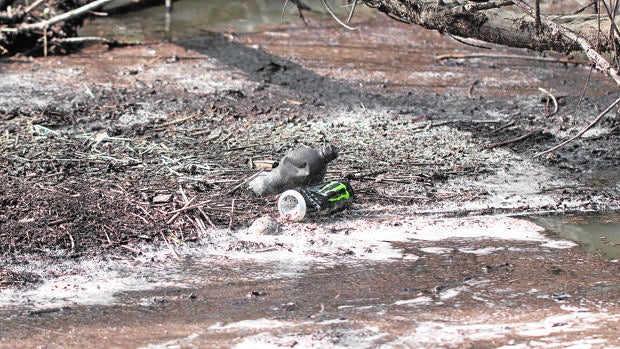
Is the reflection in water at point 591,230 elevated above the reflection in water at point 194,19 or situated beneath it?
situated beneath

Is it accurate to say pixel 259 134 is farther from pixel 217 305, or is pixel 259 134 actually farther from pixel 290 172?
pixel 217 305

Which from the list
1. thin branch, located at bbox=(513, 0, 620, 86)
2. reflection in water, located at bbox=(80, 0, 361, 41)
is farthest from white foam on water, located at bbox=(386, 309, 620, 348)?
reflection in water, located at bbox=(80, 0, 361, 41)

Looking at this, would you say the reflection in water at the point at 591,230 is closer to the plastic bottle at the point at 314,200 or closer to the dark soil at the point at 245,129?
the dark soil at the point at 245,129

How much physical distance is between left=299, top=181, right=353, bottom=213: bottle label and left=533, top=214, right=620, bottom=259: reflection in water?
1.25m

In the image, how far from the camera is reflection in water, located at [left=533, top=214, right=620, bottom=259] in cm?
507

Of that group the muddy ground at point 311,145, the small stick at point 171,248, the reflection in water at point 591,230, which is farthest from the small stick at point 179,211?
the reflection in water at point 591,230

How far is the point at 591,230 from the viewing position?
17.5ft

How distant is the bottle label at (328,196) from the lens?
5.31 metres

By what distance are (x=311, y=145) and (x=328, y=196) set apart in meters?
1.43

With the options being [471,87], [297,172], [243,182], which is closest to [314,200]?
[297,172]

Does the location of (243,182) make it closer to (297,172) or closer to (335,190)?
(297,172)

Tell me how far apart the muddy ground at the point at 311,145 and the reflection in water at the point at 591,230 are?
15 centimetres

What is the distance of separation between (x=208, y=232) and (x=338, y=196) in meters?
0.87

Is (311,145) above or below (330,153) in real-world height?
below
